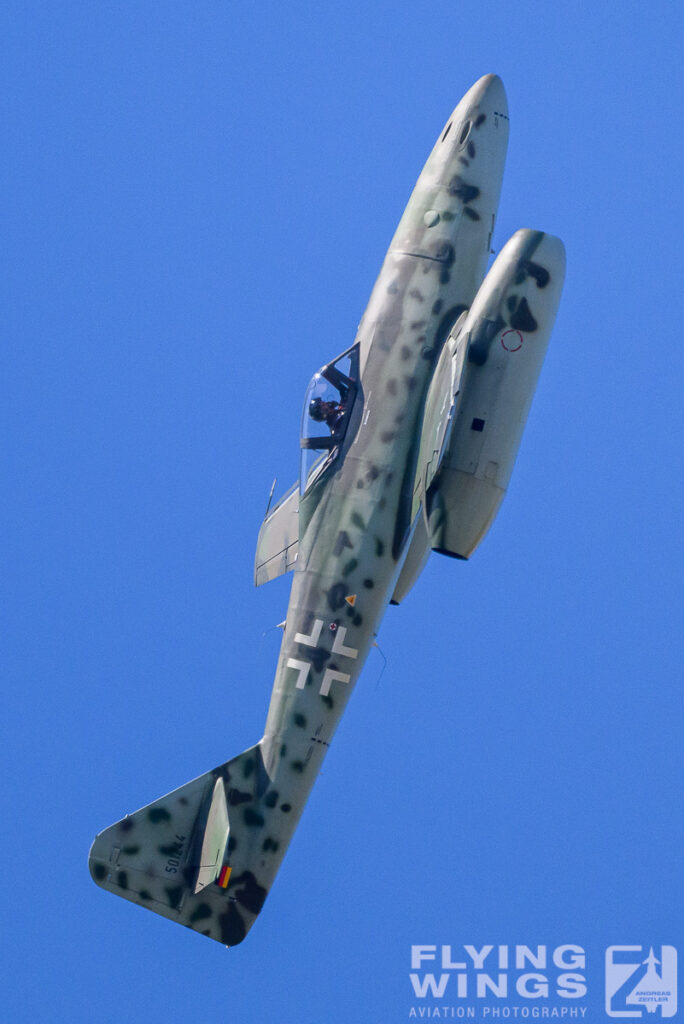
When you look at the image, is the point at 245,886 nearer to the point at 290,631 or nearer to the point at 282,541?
the point at 290,631

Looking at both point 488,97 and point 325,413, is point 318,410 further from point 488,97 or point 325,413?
point 488,97

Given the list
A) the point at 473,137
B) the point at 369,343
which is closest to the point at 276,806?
the point at 369,343

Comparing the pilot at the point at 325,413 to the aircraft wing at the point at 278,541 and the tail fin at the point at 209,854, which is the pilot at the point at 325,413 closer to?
the aircraft wing at the point at 278,541

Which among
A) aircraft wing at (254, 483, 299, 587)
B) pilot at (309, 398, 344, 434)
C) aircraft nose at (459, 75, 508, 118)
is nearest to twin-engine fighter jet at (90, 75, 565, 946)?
pilot at (309, 398, 344, 434)

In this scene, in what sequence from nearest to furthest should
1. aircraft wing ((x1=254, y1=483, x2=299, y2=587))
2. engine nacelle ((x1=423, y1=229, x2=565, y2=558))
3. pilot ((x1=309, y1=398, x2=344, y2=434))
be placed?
engine nacelle ((x1=423, y1=229, x2=565, y2=558)) → pilot ((x1=309, y1=398, x2=344, y2=434)) → aircraft wing ((x1=254, y1=483, x2=299, y2=587))

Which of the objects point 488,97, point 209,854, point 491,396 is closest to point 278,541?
point 491,396

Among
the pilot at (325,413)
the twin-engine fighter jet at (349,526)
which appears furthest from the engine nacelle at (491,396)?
the pilot at (325,413)

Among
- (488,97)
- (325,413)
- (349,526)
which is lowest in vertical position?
(349,526)

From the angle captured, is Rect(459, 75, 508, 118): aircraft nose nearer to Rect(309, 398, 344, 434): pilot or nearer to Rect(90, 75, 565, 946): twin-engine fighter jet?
Rect(90, 75, 565, 946): twin-engine fighter jet
